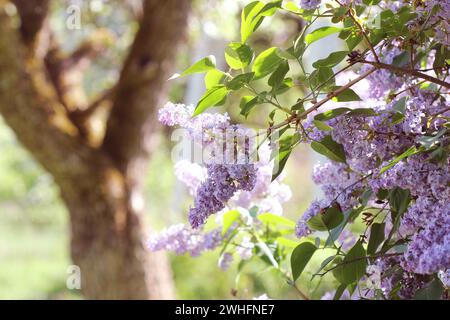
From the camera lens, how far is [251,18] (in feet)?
1.95

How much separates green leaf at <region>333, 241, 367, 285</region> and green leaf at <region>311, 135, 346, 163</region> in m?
0.07

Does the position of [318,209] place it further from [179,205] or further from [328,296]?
[179,205]

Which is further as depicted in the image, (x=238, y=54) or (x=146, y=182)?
(x=146, y=182)

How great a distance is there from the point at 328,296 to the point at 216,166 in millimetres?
343

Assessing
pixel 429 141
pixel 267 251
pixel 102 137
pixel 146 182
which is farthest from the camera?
pixel 146 182

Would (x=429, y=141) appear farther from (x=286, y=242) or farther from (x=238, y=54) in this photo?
(x=286, y=242)

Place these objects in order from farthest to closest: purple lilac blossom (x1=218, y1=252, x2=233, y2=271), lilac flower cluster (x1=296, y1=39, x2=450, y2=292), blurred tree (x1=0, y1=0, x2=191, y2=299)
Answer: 1. blurred tree (x1=0, y1=0, x2=191, y2=299)
2. purple lilac blossom (x1=218, y1=252, x2=233, y2=271)
3. lilac flower cluster (x1=296, y1=39, x2=450, y2=292)

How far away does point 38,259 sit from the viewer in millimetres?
7273

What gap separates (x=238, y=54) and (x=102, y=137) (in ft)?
6.53

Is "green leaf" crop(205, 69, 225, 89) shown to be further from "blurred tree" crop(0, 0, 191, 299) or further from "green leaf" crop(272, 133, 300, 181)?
"blurred tree" crop(0, 0, 191, 299)

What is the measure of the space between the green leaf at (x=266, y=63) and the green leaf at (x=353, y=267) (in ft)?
0.53

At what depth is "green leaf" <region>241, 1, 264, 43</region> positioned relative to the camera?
59 cm

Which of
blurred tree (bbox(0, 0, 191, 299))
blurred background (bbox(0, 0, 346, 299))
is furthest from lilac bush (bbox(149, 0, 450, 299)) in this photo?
blurred tree (bbox(0, 0, 191, 299))

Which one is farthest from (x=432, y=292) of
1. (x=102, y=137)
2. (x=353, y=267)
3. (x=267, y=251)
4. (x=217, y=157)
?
(x=102, y=137)
